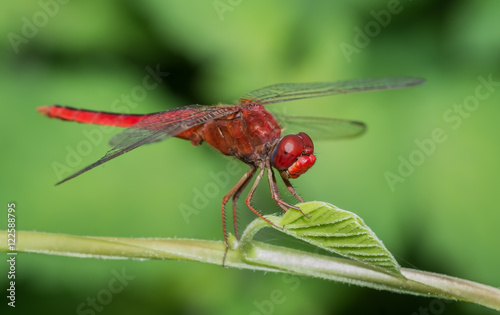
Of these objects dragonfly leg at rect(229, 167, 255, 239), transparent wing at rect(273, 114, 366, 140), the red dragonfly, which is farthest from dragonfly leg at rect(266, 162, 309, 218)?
transparent wing at rect(273, 114, 366, 140)

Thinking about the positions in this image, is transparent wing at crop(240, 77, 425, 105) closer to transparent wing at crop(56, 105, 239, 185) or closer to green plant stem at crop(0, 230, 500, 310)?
transparent wing at crop(56, 105, 239, 185)

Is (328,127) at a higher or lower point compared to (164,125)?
lower

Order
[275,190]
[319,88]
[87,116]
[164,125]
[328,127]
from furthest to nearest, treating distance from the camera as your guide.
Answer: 1. [328,127]
2. [87,116]
3. [319,88]
4. [164,125]
5. [275,190]

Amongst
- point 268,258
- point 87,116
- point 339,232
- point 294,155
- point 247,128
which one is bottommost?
point 268,258

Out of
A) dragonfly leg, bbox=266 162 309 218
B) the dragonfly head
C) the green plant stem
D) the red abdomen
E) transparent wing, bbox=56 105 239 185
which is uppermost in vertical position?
the red abdomen

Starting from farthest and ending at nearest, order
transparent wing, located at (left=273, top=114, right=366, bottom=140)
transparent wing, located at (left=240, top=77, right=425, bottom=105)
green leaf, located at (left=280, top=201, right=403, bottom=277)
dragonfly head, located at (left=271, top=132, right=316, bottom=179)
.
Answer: transparent wing, located at (left=273, top=114, right=366, bottom=140) → transparent wing, located at (left=240, top=77, right=425, bottom=105) → dragonfly head, located at (left=271, top=132, right=316, bottom=179) → green leaf, located at (left=280, top=201, right=403, bottom=277)

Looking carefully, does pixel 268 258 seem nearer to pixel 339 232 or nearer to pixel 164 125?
pixel 339 232

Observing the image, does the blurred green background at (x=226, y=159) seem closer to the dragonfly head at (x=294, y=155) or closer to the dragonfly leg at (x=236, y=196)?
the dragonfly leg at (x=236, y=196)

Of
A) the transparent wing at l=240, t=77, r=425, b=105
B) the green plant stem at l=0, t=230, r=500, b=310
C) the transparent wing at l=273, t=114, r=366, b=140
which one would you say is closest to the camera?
the green plant stem at l=0, t=230, r=500, b=310

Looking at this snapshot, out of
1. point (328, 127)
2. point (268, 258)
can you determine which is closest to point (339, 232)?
point (268, 258)
